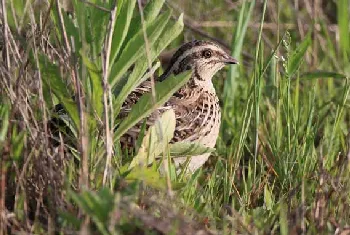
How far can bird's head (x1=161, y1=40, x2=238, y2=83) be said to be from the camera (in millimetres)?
5449

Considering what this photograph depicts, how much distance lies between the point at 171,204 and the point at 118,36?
2.90 ft

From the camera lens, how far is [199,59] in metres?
5.46

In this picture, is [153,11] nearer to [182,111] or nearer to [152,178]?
[152,178]

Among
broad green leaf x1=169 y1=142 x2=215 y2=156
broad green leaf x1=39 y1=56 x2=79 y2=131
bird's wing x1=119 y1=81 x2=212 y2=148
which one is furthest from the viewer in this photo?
bird's wing x1=119 y1=81 x2=212 y2=148

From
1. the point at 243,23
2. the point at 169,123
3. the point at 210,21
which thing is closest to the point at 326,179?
the point at 169,123

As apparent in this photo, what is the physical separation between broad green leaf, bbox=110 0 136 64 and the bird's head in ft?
4.41

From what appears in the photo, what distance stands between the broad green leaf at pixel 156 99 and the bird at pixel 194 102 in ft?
1.75

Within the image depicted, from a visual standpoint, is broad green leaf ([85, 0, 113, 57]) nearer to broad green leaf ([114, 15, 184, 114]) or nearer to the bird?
broad green leaf ([114, 15, 184, 114])

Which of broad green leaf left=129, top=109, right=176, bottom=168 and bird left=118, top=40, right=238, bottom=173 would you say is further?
bird left=118, top=40, right=238, bottom=173

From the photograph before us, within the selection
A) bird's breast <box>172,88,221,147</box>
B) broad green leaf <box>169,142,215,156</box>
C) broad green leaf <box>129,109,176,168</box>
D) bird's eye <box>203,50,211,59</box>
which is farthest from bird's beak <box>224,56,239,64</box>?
broad green leaf <box>129,109,176,168</box>

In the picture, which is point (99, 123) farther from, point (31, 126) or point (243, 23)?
point (243, 23)

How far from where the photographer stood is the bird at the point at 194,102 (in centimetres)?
495

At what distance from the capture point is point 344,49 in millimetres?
5527

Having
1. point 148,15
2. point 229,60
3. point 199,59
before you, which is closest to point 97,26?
point 148,15
